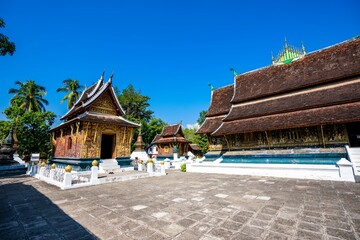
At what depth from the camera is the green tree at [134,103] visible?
141 feet

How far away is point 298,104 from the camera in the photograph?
1108 centimetres

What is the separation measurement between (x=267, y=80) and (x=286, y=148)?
6212 mm

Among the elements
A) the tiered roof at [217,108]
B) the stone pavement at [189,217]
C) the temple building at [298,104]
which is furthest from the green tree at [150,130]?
the stone pavement at [189,217]

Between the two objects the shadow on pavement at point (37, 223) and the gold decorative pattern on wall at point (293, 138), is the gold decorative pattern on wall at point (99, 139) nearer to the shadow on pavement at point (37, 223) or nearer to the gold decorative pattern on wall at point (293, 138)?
the shadow on pavement at point (37, 223)

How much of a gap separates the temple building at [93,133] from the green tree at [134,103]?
27.0 m

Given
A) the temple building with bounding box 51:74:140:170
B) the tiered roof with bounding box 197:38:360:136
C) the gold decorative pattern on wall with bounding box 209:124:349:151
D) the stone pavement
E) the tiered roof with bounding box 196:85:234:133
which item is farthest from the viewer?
the tiered roof with bounding box 196:85:234:133

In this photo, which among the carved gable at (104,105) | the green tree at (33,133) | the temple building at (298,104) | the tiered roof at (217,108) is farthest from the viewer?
the green tree at (33,133)

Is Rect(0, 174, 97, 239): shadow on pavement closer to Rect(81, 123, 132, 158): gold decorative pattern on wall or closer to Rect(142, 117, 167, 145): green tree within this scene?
Rect(81, 123, 132, 158): gold decorative pattern on wall

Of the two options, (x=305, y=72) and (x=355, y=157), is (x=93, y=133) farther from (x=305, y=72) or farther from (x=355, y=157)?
(x=305, y=72)

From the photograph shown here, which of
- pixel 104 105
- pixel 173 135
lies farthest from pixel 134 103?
pixel 104 105

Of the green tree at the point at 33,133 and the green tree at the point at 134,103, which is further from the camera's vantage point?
the green tree at the point at 134,103

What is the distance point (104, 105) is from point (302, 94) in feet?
48.5

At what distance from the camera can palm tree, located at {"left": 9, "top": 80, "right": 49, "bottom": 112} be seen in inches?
1107

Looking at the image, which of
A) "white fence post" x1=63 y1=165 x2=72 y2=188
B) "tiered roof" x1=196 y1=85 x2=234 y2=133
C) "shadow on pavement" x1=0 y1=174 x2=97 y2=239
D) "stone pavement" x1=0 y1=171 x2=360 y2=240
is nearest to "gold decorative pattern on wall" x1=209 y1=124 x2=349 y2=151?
"tiered roof" x1=196 y1=85 x2=234 y2=133
